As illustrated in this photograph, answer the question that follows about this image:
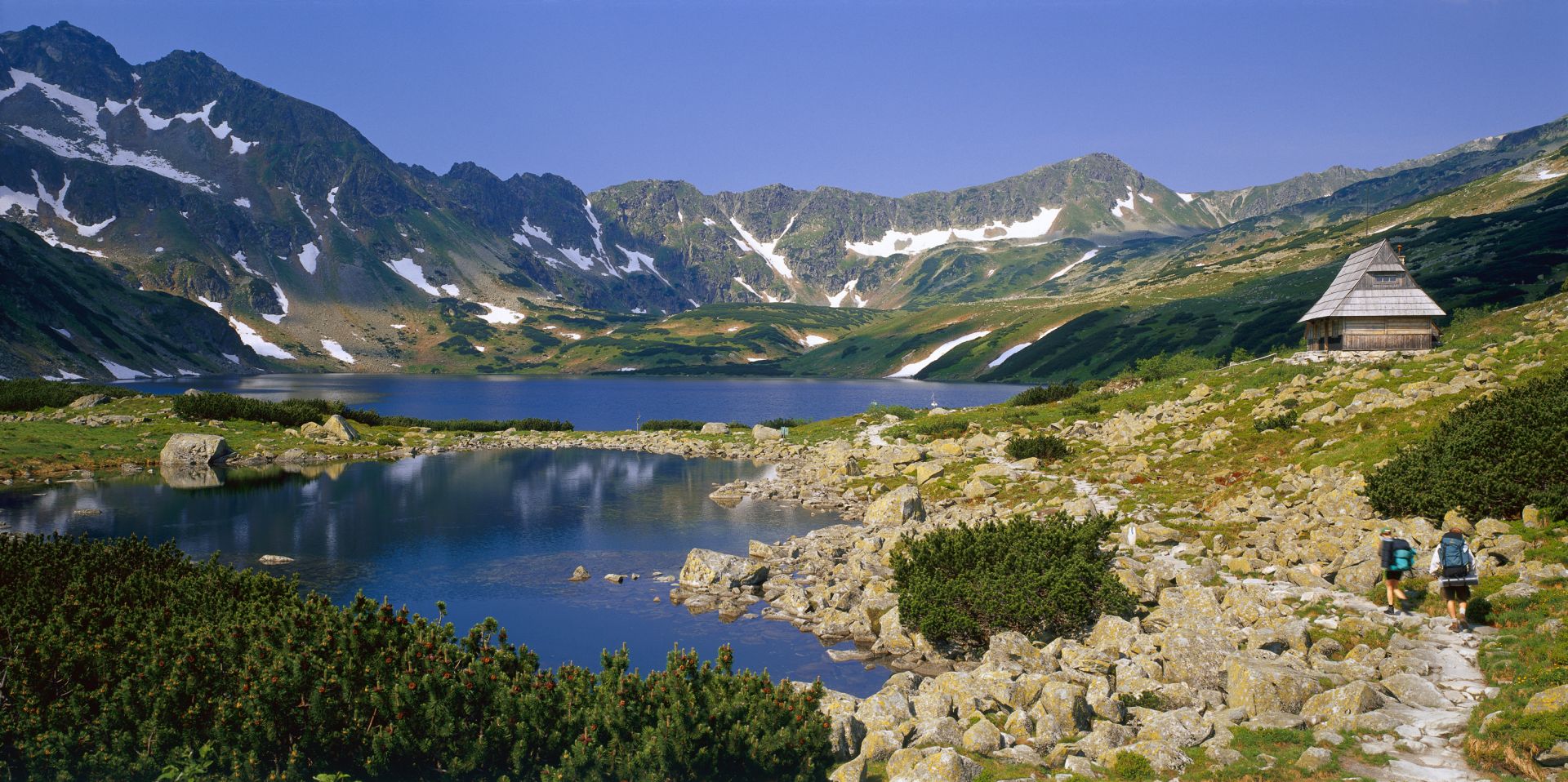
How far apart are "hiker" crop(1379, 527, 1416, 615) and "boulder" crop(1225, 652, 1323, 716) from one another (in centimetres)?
560

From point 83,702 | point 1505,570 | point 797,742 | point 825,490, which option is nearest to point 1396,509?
point 1505,570

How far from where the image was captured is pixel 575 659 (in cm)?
2580

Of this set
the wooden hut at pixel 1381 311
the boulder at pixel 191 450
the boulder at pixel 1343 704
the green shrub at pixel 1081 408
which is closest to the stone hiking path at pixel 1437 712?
the boulder at pixel 1343 704

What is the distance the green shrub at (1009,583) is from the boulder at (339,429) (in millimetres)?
71126

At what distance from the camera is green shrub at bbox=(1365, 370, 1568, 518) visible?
21.7 m

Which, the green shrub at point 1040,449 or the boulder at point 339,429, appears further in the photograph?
the boulder at point 339,429

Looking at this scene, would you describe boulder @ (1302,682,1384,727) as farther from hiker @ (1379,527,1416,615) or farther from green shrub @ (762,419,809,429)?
green shrub @ (762,419,809,429)

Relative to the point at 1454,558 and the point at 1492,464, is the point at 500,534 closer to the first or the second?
the point at 1454,558

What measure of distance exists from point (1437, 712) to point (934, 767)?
9.36 metres

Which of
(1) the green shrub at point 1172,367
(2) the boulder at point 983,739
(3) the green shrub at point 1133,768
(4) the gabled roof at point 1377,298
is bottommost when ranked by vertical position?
(2) the boulder at point 983,739

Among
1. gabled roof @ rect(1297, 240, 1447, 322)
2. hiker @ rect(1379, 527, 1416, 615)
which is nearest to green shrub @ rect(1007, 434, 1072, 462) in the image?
gabled roof @ rect(1297, 240, 1447, 322)

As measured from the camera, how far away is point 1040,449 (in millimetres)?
49500

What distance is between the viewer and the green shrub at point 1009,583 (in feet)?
79.5

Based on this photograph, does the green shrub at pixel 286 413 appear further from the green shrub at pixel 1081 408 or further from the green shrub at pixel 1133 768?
the green shrub at pixel 1133 768
